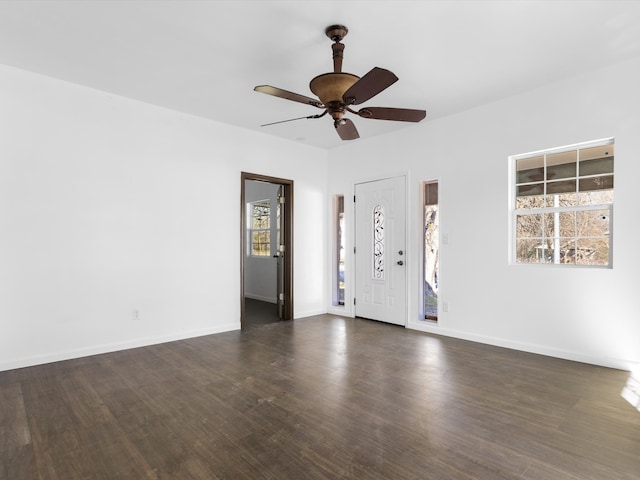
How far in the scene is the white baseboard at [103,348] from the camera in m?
3.38

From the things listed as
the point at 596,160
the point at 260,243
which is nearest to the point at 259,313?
the point at 260,243

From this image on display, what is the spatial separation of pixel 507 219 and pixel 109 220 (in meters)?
4.50

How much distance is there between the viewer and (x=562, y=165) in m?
3.79

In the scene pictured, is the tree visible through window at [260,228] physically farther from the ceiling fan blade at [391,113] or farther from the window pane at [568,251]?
the window pane at [568,251]

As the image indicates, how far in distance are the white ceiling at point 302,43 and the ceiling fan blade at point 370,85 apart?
582 mm

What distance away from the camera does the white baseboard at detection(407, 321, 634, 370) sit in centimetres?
334

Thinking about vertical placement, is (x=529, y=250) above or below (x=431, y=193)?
below

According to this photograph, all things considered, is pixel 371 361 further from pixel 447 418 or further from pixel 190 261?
pixel 190 261

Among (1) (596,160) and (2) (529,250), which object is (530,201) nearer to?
(2) (529,250)

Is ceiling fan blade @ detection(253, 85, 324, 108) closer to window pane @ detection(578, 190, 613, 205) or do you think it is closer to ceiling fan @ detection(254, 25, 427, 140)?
ceiling fan @ detection(254, 25, 427, 140)

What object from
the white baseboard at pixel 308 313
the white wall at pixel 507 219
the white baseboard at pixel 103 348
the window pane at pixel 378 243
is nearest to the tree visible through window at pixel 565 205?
the white wall at pixel 507 219

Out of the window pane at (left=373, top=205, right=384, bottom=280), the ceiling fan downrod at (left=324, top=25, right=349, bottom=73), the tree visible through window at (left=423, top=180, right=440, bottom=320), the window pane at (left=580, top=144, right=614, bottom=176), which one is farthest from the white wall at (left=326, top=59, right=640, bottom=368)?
the ceiling fan downrod at (left=324, top=25, right=349, bottom=73)

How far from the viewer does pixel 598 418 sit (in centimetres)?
241

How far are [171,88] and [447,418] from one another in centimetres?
402
